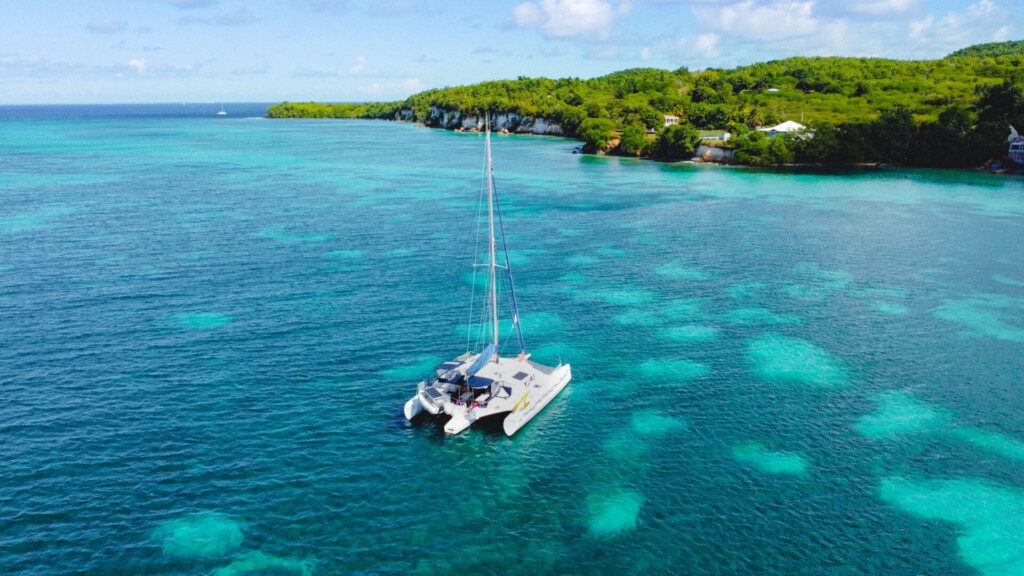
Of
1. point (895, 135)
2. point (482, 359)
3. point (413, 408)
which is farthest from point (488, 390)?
point (895, 135)

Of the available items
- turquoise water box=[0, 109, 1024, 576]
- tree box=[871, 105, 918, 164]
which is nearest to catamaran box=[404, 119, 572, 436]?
turquoise water box=[0, 109, 1024, 576]

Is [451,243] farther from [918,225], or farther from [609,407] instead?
[918,225]

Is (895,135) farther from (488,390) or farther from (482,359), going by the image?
(488,390)

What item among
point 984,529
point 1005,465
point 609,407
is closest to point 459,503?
point 609,407

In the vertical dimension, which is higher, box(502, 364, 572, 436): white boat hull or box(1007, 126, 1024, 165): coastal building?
box(1007, 126, 1024, 165): coastal building

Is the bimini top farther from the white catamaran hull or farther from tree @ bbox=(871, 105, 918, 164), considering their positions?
→ tree @ bbox=(871, 105, 918, 164)

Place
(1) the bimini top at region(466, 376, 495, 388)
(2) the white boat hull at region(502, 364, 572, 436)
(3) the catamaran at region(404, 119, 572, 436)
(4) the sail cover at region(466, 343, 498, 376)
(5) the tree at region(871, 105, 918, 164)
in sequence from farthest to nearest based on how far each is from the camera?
(5) the tree at region(871, 105, 918, 164) → (4) the sail cover at region(466, 343, 498, 376) → (1) the bimini top at region(466, 376, 495, 388) → (3) the catamaran at region(404, 119, 572, 436) → (2) the white boat hull at region(502, 364, 572, 436)
